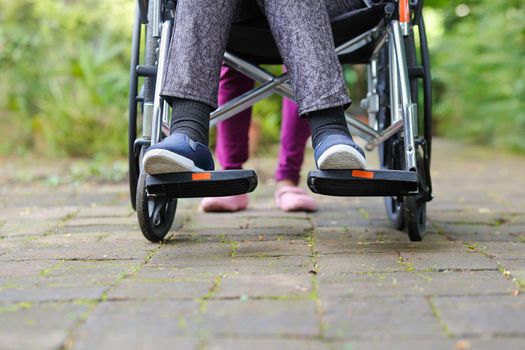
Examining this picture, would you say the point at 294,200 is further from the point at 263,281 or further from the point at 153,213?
the point at 263,281

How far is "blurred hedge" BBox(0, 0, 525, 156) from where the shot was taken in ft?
14.8

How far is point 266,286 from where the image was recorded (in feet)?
4.33

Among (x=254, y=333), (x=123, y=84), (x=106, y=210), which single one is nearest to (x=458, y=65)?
(x=123, y=84)

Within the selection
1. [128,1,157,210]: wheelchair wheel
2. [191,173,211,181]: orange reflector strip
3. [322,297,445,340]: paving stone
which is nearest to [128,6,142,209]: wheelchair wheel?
[128,1,157,210]: wheelchair wheel

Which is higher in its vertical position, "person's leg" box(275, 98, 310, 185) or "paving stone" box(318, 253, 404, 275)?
"person's leg" box(275, 98, 310, 185)

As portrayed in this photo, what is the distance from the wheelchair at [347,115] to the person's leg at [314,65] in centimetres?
16

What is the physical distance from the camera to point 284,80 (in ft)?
6.25

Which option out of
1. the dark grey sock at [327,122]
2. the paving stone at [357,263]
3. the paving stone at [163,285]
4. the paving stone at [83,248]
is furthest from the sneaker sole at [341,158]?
the paving stone at [83,248]

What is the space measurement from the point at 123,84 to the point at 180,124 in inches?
114

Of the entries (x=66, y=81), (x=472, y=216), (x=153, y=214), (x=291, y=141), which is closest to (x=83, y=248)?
(x=153, y=214)

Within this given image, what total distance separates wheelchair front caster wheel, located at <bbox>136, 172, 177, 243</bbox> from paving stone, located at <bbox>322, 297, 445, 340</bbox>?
64 centimetres

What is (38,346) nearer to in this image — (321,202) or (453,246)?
(453,246)

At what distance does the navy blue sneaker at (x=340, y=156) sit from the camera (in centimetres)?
152

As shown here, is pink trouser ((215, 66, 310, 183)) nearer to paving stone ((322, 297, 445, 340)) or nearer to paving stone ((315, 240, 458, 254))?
paving stone ((315, 240, 458, 254))
